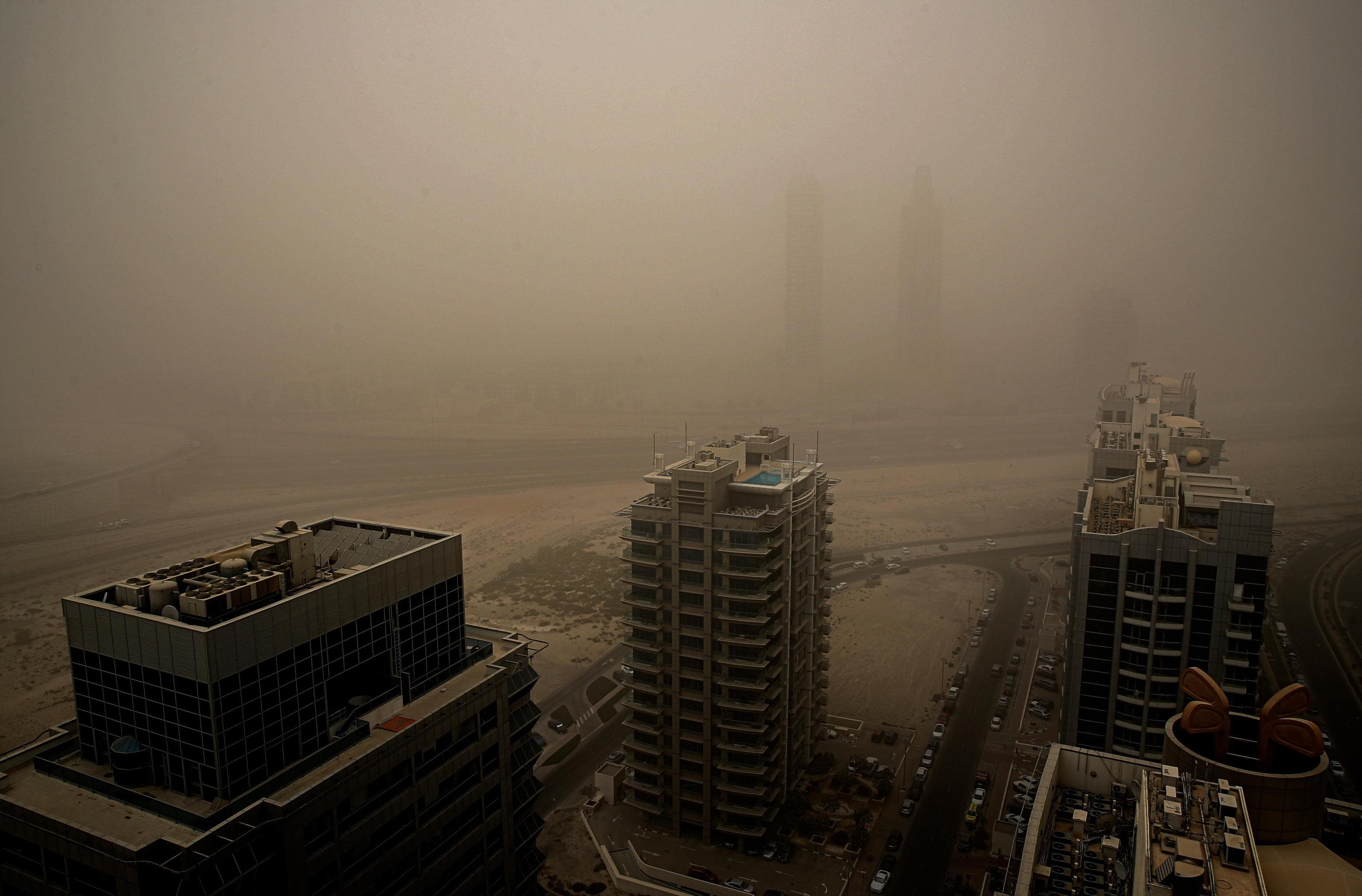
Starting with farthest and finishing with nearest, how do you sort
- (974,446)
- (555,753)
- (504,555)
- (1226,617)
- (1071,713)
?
(974,446)
(504,555)
(555,753)
(1071,713)
(1226,617)

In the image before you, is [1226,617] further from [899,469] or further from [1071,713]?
[899,469]

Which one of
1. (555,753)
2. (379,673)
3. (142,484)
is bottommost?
(555,753)

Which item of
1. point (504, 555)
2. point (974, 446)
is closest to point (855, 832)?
point (504, 555)

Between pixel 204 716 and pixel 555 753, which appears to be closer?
pixel 204 716

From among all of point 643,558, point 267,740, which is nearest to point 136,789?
point 267,740

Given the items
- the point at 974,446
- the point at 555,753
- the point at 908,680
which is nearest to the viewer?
the point at 555,753

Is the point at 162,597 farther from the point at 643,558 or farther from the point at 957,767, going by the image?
the point at 957,767

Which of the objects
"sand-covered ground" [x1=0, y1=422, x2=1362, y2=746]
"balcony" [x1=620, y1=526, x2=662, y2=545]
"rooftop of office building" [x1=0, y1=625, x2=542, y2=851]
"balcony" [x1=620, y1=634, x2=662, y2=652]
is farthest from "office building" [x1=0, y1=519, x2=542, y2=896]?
"sand-covered ground" [x1=0, y1=422, x2=1362, y2=746]

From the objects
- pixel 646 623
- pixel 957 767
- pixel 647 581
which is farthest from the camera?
pixel 957 767
